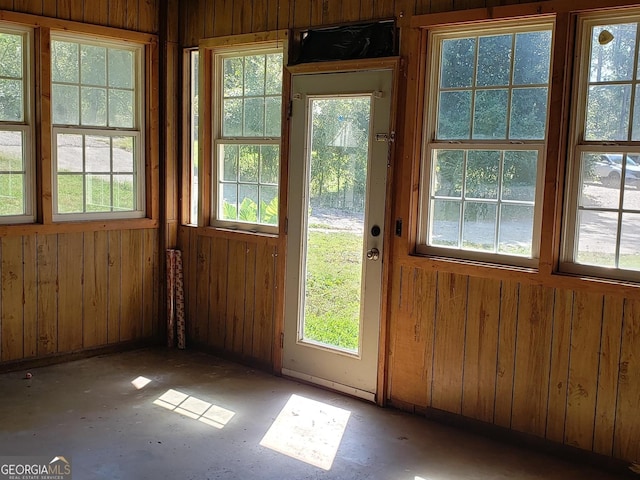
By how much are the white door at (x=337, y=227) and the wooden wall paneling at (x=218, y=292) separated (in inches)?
25.5

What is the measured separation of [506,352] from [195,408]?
184 centimetres

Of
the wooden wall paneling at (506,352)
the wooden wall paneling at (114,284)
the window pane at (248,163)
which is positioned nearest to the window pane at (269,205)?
the window pane at (248,163)

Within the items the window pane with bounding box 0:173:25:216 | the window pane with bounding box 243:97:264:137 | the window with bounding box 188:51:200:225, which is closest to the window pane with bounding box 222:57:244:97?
the window pane with bounding box 243:97:264:137

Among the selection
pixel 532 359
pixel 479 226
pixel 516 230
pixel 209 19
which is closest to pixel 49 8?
pixel 209 19

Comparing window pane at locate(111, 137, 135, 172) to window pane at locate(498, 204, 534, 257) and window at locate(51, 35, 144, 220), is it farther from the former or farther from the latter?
window pane at locate(498, 204, 534, 257)

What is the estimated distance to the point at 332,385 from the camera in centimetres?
417

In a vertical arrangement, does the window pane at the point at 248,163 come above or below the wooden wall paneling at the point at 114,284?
above

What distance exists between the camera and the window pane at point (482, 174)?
350 centimetres

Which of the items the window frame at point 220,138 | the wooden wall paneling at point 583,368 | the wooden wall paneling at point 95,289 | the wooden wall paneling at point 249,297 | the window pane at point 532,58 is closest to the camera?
the wooden wall paneling at point 583,368

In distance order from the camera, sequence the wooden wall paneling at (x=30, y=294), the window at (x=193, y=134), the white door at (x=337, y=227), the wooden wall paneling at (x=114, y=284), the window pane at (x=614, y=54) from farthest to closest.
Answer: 1. the window at (x=193, y=134)
2. the wooden wall paneling at (x=114, y=284)
3. the wooden wall paneling at (x=30, y=294)
4. the white door at (x=337, y=227)
5. the window pane at (x=614, y=54)

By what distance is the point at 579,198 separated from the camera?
10.7 feet

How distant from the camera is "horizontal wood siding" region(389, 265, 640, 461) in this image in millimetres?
3156

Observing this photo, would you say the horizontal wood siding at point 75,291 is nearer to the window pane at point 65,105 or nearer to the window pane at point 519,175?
the window pane at point 65,105

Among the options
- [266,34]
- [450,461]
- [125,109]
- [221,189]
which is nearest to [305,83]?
[266,34]
